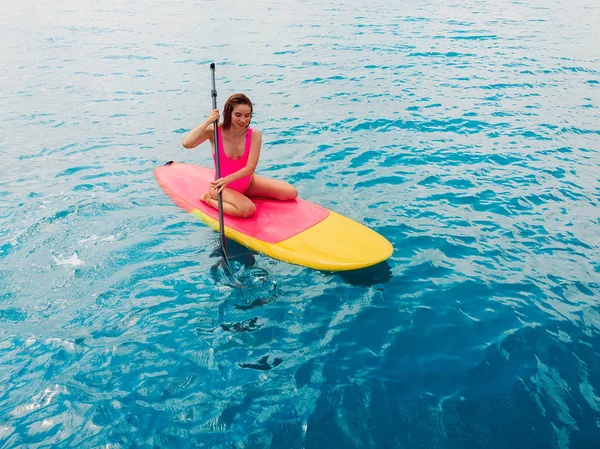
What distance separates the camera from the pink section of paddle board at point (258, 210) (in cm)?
595

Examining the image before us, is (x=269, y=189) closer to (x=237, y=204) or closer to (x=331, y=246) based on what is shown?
(x=237, y=204)

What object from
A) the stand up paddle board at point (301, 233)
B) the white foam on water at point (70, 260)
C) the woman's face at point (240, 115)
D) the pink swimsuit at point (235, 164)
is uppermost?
the woman's face at point (240, 115)

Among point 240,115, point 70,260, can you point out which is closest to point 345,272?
point 240,115

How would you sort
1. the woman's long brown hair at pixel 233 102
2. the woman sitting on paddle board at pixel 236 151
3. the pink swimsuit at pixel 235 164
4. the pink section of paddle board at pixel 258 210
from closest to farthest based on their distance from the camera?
the woman's long brown hair at pixel 233 102
the woman sitting on paddle board at pixel 236 151
the pink section of paddle board at pixel 258 210
the pink swimsuit at pixel 235 164

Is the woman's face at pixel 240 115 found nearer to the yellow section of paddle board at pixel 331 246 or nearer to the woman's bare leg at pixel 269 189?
the woman's bare leg at pixel 269 189

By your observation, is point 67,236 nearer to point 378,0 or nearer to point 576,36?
point 576,36

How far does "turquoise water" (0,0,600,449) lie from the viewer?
3.81 meters

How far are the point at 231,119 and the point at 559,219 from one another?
4443mm

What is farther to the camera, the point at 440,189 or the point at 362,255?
the point at 440,189

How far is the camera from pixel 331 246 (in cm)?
559

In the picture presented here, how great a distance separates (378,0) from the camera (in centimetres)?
3123

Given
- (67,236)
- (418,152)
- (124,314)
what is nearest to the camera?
(124,314)

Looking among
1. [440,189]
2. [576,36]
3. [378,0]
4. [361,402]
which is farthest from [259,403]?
[378,0]

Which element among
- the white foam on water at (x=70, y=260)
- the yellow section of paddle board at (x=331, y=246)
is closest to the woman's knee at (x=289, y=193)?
the yellow section of paddle board at (x=331, y=246)
